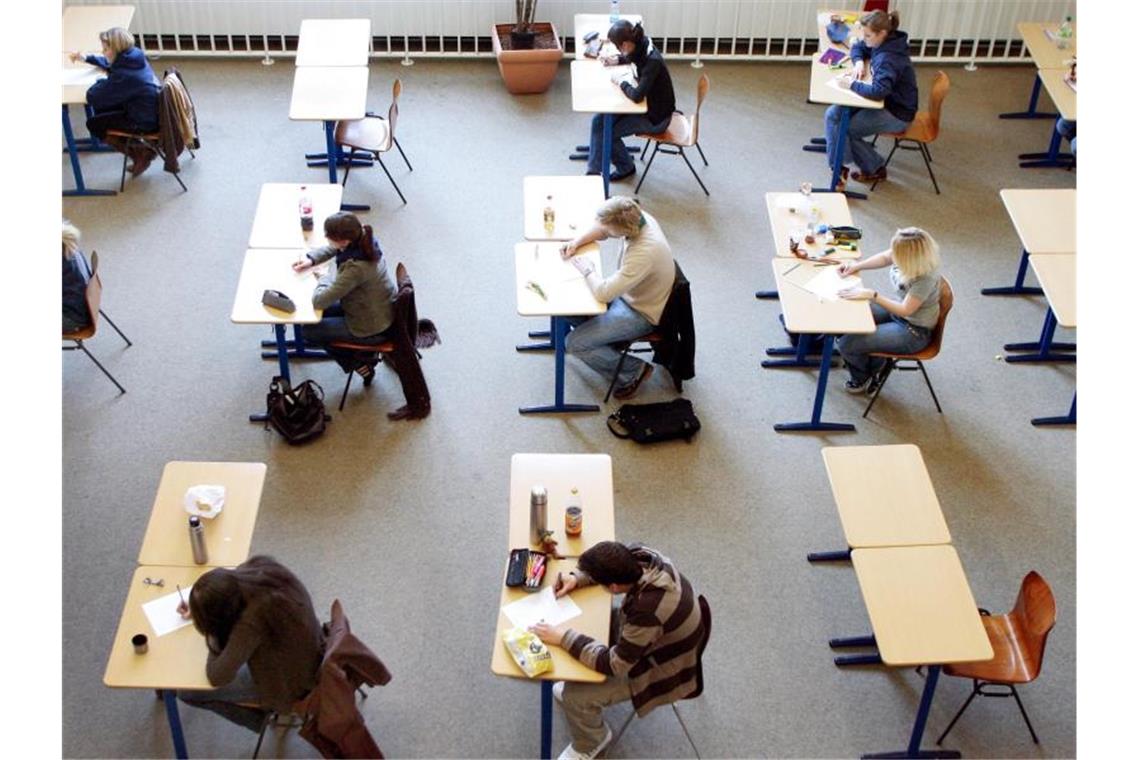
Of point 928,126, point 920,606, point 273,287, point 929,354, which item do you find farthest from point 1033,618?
point 928,126

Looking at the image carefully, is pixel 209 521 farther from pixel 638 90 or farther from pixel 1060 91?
pixel 1060 91

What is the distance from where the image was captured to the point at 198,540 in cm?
507

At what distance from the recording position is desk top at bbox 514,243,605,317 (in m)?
6.54

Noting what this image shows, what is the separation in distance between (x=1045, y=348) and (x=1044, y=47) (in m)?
2.87

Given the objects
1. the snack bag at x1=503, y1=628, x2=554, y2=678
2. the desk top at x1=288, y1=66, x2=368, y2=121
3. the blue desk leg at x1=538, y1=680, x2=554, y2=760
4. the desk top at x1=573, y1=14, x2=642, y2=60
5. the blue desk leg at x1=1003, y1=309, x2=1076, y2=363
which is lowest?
the blue desk leg at x1=538, y1=680, x2=554, y2=760

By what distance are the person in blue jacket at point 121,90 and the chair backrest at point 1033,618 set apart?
6329 millimetres

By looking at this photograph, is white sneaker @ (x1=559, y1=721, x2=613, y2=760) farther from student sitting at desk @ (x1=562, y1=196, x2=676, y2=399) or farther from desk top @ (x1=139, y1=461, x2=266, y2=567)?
student sitting at desk @ (x1=562, y1=196, x2=676, y2=399)

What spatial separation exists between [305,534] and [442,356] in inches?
61.8

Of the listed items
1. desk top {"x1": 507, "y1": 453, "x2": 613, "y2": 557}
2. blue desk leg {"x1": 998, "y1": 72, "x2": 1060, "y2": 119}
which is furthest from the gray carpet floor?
desk top {"x1": 507, "y1": 453, "x2": 613, "y2": 557}

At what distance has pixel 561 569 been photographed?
5152 mm

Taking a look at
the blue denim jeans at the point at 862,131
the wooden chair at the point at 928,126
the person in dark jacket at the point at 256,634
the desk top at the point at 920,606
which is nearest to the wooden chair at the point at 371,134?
the blue denim jeans at the point at 862,131

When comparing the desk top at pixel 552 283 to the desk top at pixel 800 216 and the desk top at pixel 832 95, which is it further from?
the desk top at pixel 832 95

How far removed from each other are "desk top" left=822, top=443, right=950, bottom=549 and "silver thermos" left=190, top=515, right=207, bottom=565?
108 inches
